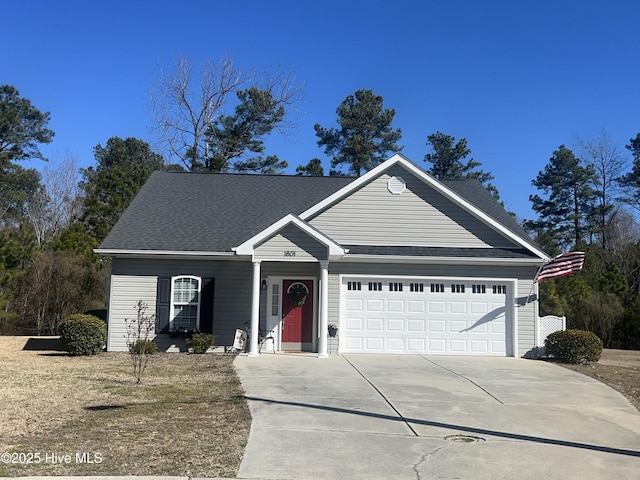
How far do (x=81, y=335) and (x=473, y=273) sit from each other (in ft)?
35.9

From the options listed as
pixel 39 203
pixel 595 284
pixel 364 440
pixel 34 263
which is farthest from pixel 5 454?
pixel 39 203

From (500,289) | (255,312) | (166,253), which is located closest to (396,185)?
(500,289)

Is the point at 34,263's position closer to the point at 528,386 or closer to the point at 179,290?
the point at 179,290

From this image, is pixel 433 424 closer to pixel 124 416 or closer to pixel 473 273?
pixel 124 416

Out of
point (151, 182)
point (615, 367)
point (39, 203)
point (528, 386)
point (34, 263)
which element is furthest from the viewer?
point (39, 203)

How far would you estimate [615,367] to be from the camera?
15.4 meters

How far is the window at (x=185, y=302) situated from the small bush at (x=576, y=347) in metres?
10.0

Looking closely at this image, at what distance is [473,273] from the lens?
666 inches

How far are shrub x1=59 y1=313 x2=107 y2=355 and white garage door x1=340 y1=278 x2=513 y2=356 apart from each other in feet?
22.0

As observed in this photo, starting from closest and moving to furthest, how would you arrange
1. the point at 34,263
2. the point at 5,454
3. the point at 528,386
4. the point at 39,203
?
the point at 5,454 → the point at 528,386 → the point at 34,263 → the point at 39,203

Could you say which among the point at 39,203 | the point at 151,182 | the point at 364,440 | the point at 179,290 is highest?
the point at 39,203

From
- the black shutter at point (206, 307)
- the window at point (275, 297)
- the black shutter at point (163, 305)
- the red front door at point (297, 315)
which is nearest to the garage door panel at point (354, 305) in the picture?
the red front door at point (297, 315)

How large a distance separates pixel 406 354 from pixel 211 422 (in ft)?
31.5

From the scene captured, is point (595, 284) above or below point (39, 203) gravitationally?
below
